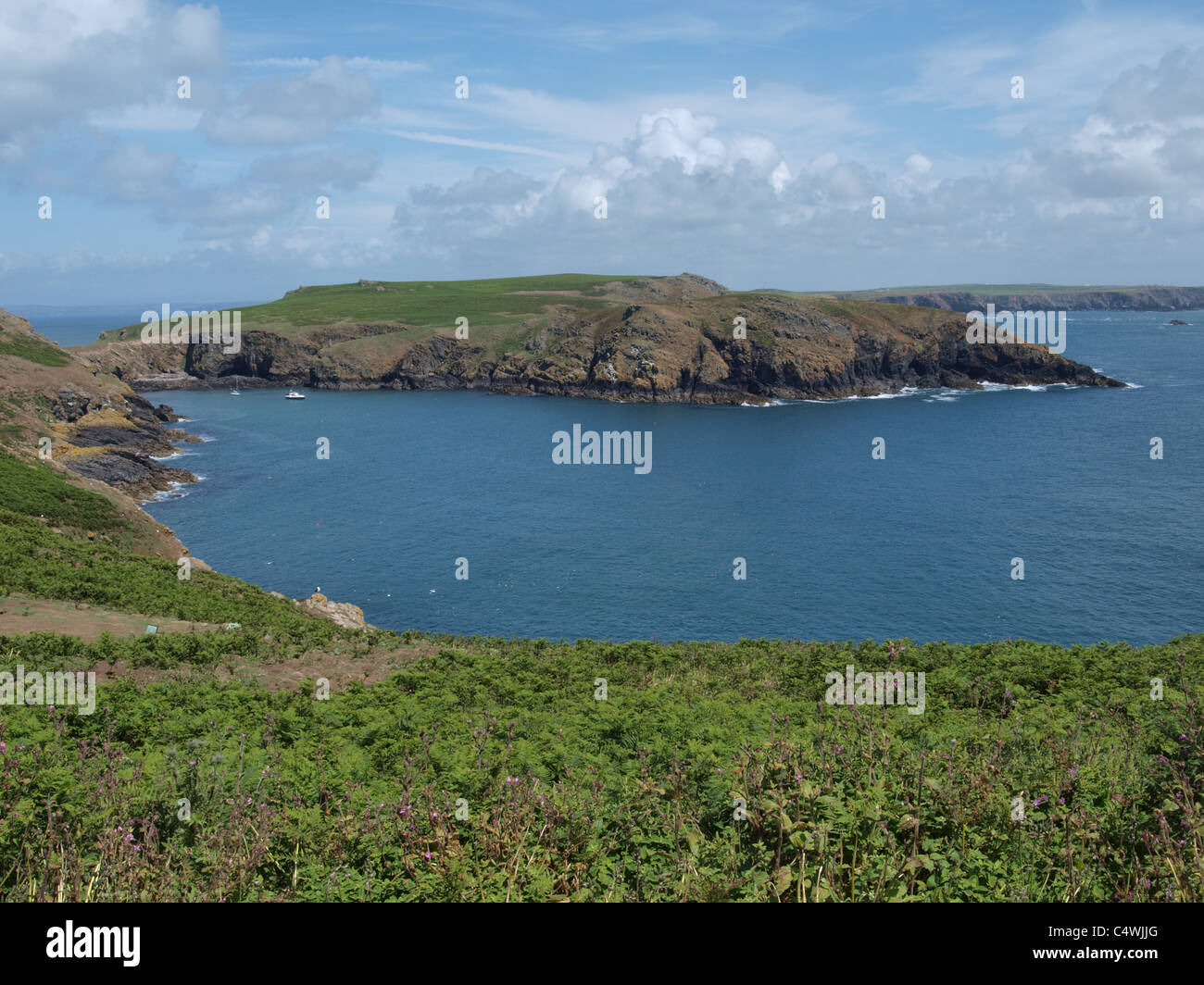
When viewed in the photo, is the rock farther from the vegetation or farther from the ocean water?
the vegetation

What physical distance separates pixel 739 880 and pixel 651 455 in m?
82.1

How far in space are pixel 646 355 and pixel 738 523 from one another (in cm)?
7502

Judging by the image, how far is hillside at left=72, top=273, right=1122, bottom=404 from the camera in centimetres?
13275

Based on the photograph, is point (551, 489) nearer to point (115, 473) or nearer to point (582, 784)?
point (115, 473)

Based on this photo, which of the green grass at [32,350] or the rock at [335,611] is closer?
the rock at [335,611]
